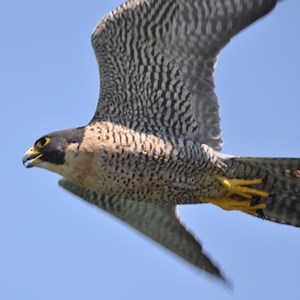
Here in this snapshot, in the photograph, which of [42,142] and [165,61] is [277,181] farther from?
[42,142]

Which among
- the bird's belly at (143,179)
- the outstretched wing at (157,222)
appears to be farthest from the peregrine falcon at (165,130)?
the outstretched wing at (157,222)

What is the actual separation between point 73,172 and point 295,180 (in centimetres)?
286

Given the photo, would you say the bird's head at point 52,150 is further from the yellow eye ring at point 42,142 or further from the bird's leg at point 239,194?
the bird's leg at point 239,194

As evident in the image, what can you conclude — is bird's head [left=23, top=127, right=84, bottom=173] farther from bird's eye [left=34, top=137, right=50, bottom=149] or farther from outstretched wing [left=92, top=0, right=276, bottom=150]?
outstretched wing [left=92, top=0, right=276, bottom=150]

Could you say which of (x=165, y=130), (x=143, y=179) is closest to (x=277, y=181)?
(x=165, y=130)

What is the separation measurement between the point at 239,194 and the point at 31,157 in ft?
8.98

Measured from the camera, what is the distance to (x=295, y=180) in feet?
42.9

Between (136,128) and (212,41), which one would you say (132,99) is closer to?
(136,128)

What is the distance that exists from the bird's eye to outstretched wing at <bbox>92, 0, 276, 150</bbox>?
0.69m

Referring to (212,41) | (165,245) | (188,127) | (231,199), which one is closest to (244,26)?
(212,41)

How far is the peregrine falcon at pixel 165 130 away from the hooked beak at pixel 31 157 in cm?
1

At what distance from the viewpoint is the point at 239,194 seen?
→ 13180mm

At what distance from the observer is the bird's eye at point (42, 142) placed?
12.9 metres

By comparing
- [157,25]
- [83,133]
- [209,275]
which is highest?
[157,25]
